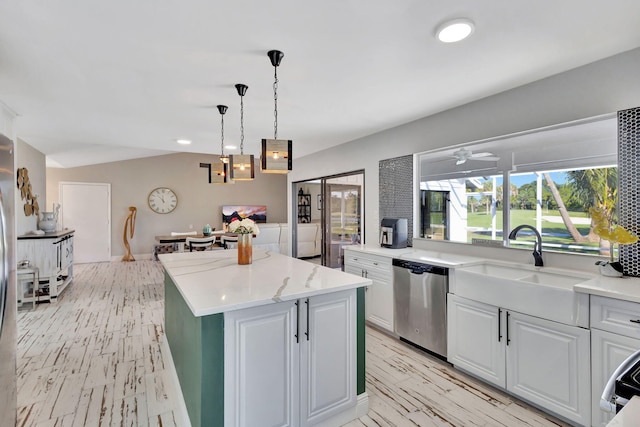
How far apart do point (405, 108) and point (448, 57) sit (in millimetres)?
1078

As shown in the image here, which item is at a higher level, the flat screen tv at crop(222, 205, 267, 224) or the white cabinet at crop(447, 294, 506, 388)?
the flat screen tv at crop(222, 205, 267, 224)

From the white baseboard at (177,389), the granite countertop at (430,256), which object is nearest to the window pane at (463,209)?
the granite countertop at (430,256)

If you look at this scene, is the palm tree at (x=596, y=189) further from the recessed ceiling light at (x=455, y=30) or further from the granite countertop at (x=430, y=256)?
the recessed ceiling light at (x=455, y=30)

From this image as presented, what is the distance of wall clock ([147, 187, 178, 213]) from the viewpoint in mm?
8398

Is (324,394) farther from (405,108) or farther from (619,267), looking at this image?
(405,108)

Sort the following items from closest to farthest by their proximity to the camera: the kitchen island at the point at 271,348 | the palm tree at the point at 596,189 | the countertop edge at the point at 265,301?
the countertop edge at the point at 265,301 < the kitchen island at the point at 271,348 < the palm tree at the point at 596,189

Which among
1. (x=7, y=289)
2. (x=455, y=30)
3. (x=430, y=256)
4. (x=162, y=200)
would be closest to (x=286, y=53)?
(x=455, y=30)

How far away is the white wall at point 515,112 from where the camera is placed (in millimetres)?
2113

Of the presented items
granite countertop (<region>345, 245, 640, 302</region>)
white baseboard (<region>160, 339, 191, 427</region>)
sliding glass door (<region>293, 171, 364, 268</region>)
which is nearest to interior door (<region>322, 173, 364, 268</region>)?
sliding glass door (<region>293, 171, 364, 268</region>)

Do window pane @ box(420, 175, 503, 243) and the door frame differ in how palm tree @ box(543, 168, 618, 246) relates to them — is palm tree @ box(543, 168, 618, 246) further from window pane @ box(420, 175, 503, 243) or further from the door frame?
the door frame

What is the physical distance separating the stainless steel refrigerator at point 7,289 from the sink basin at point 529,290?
286 centimetres

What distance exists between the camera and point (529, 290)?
206cm

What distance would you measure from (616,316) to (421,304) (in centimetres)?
138

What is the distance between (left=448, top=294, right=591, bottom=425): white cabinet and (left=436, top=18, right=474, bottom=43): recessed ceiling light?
1.85m
